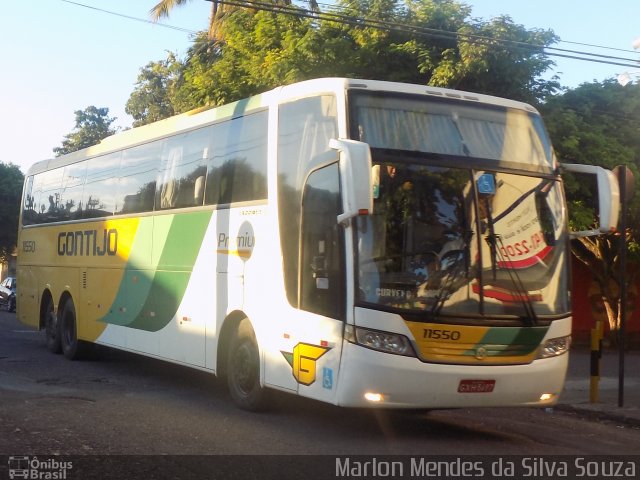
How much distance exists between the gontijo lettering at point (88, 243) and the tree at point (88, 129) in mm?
38978

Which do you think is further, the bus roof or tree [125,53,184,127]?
tree [125,53,184,127]

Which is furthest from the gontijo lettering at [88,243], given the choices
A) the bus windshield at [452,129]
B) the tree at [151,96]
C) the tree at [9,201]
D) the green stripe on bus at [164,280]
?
the tree at [9,201]

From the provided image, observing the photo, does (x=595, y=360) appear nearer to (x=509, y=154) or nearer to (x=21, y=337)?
(x=509, y=154)

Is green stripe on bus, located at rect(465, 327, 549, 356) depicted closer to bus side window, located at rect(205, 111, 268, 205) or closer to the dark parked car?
bus side window, located at rect(205, 111, 268, 205)

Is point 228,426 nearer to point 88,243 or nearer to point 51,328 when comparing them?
point 88,243

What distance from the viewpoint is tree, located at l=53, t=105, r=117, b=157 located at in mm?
55000

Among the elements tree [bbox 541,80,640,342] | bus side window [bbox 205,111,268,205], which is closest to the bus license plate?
bus side window [bbox 205,111,268,205]

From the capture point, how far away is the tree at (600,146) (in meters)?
18.4

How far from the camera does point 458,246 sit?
29.0 ft

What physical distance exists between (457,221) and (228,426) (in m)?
3.17

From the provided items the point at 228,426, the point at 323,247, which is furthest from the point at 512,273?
the point at 228,426

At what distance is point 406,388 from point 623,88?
14.9 metres

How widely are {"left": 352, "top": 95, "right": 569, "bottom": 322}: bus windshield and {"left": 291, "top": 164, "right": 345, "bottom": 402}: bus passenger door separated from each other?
0.35m

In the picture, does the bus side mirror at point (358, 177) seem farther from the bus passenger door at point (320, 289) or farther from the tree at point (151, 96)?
the tree at point (151, 96)
